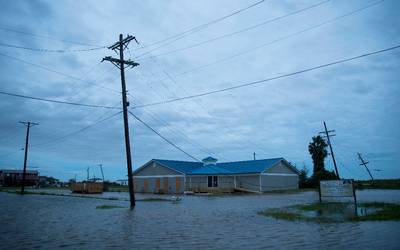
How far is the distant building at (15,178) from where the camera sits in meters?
113

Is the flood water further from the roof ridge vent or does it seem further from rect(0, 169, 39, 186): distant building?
rect(0, 169, 39, 186): distant building

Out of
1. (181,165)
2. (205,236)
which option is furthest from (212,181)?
(205,236)

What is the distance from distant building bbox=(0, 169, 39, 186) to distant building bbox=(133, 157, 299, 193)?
70.1 m

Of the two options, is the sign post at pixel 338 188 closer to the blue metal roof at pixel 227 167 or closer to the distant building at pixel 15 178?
the blue metal roof at pixel 227 167

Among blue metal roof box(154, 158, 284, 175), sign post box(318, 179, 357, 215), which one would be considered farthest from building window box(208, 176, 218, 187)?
sign post box(318, 179, 357, 215)

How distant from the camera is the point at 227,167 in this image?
60.9 m

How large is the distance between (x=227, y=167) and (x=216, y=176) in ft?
15.9

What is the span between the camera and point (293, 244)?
9.78 meters

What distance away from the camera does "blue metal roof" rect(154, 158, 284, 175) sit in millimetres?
54281

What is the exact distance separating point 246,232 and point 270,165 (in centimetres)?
4260

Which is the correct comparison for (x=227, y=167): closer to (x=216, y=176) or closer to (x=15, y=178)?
(x=216, y=176)

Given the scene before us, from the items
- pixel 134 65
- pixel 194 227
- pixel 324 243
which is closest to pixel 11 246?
pixel 194 227

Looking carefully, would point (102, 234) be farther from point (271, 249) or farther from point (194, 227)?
point (271, 249)

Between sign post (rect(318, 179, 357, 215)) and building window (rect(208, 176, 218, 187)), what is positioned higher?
building window (rect(208, 176, 218, 187))
